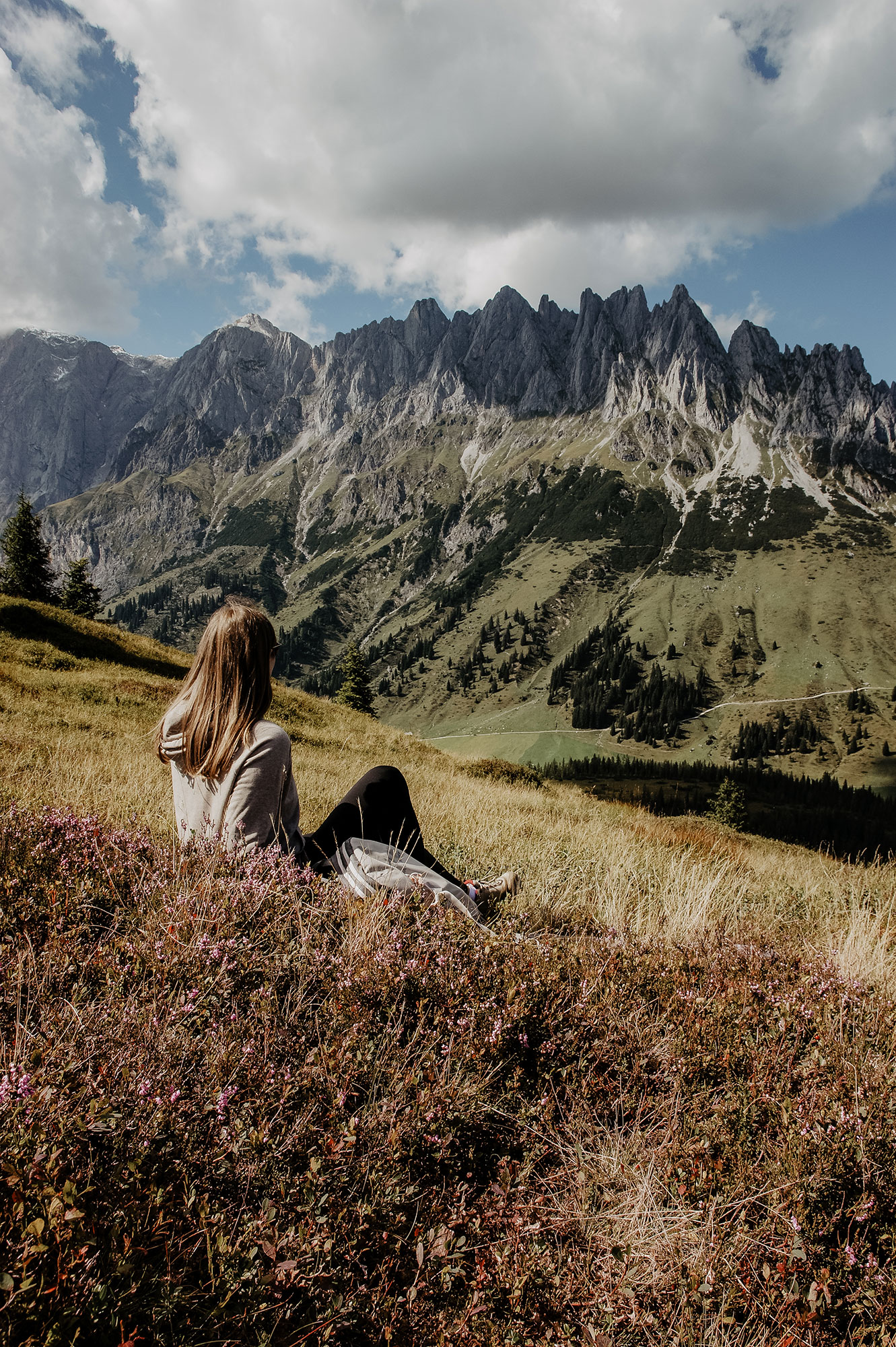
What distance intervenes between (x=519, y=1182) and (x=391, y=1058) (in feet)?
2.67

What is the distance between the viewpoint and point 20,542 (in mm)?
47812

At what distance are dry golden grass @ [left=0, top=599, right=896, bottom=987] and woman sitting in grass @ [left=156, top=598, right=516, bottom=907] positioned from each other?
3.77 feet

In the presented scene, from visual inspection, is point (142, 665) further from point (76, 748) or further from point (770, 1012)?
point (770, 1012)

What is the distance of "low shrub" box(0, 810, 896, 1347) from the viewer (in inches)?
79.3

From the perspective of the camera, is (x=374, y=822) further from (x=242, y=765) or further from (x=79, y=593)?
(x=79, y=593)

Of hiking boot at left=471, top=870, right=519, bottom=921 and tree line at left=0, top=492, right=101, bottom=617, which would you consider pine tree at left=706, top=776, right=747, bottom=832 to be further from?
hiking boot at left=471, top=870, right=519, bottom=921

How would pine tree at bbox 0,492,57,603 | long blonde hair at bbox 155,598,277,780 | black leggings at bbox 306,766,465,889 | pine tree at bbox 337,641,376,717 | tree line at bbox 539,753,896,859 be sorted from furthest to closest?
tree line at bbox 539,753,896,859 < pine tree at bbox 337,641,376,717 < pine tree at bbox 0,492,57,603 < black leggings at bbox 306,766,465,889 < long blonde hair at bbox 155,598,277,780

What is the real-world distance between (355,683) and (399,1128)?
51.4 meters

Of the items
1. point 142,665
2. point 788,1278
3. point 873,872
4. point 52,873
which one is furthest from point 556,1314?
point 142,665

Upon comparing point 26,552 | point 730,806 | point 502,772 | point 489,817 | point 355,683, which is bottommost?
point 730,806

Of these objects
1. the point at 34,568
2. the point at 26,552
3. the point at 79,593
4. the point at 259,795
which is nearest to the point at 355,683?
the point at 79,593

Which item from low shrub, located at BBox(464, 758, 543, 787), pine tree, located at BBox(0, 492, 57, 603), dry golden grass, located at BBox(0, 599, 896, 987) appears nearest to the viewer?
dry golden grass, located at BBox(0, 599, 896, 987)

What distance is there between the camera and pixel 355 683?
5359cm

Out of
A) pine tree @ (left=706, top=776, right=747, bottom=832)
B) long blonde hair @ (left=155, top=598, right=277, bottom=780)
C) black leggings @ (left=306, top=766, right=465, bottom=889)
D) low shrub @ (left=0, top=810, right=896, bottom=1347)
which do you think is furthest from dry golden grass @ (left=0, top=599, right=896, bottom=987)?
pine tree @ (left=706, top=776, right=747, bottom=832)
